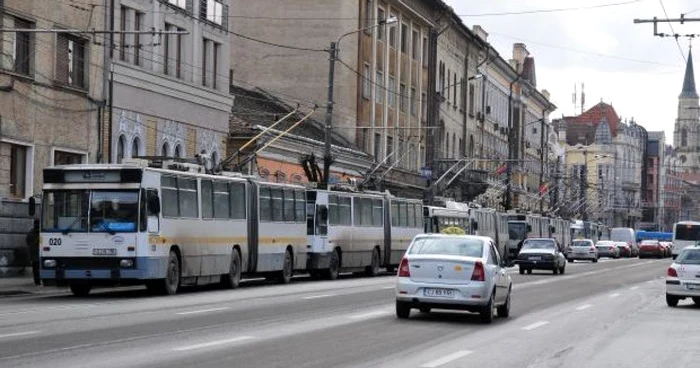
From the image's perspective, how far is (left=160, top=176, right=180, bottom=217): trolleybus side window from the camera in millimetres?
29531

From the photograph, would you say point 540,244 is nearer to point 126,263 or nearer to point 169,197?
point 169,197

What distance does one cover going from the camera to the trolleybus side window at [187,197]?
30625 mm

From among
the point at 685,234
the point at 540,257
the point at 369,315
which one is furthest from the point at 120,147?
the point at 685,234

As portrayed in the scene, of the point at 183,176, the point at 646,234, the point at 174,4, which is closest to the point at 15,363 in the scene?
the point at 183,176

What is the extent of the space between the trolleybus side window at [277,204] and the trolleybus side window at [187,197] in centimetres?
630

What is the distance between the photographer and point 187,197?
3106cm

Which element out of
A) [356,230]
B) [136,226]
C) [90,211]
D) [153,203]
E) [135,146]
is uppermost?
[135,146]

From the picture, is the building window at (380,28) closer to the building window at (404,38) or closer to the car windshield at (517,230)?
the building window at (404,38)

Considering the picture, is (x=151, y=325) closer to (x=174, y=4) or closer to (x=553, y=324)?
(x=553, y=324)

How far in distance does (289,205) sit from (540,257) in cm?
1782

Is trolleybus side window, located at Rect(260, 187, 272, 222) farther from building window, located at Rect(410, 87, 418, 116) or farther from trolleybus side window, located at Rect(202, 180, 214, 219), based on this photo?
building window, located at Rect(410, 87, 418, 116)

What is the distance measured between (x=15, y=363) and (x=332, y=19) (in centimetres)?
5378

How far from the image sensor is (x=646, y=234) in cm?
13925

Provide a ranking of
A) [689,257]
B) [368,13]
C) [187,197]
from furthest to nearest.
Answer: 1. [368,13]
2. [187,197]
3. [689,257]
